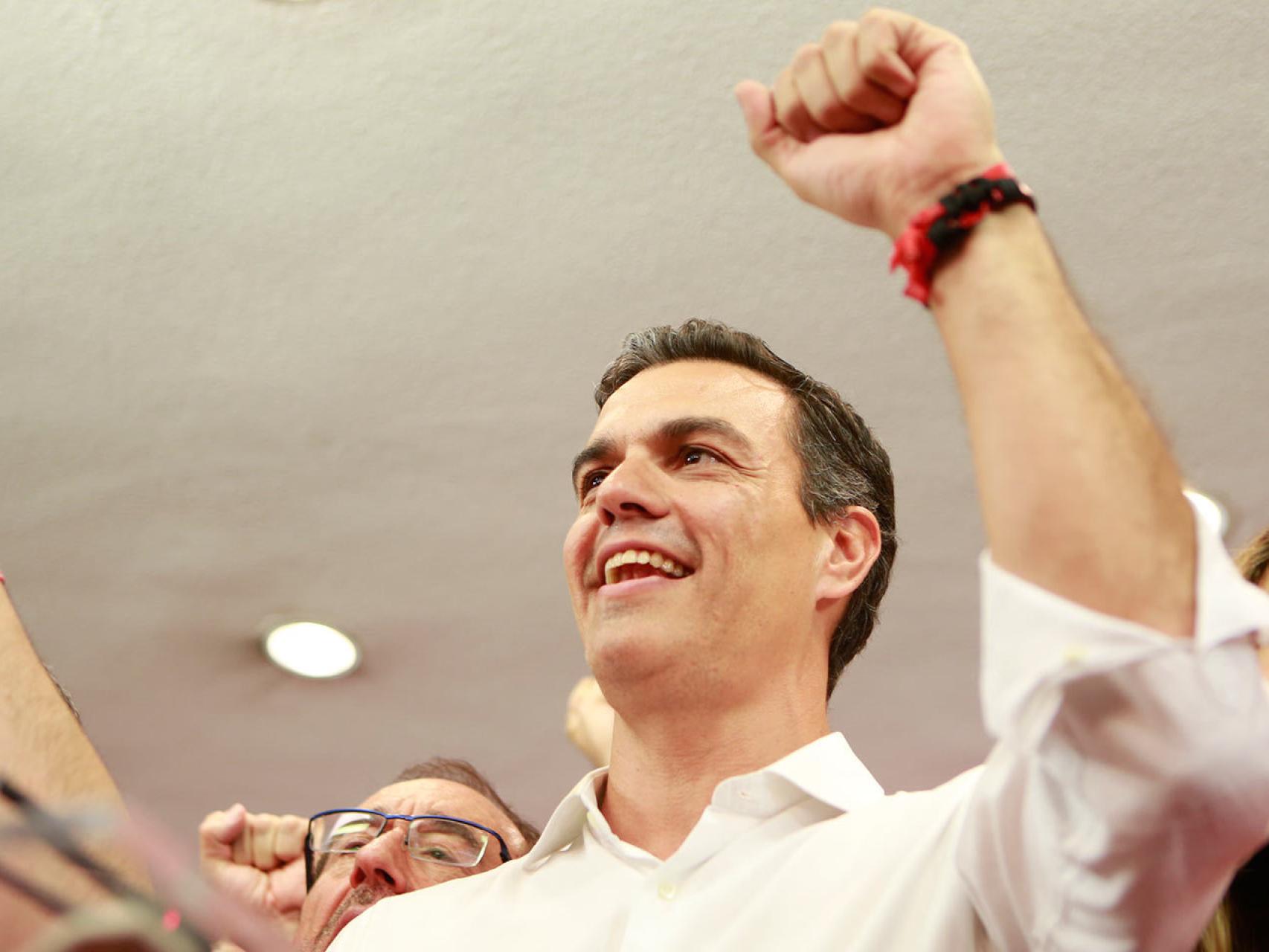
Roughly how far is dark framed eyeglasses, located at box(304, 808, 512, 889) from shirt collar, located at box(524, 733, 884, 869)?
23.8 inches

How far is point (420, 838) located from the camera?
197cm

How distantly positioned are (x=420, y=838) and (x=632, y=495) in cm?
76

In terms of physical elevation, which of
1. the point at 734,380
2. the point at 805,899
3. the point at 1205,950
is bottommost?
the point at 1205,950

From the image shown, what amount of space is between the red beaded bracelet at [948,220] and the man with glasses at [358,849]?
1260mm

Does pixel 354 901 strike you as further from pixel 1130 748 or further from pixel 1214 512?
pixel 1214 512

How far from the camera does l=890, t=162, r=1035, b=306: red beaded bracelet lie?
81 centimetres

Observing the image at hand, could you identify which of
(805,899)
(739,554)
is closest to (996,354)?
(805,899)

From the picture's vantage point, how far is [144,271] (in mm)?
2574

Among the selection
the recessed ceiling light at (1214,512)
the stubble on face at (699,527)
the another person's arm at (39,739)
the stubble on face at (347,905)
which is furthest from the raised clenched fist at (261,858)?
the recessed ceiling light at (1214,512)

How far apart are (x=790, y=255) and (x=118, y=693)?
7.56 ft

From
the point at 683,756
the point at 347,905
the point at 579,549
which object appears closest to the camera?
the point at 683,756

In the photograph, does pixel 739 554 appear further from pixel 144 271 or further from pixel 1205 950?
pixel 144 271

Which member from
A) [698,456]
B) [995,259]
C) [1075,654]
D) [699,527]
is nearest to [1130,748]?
[1075,654]

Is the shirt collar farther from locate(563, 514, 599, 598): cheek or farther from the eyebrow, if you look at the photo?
the eyebrow
